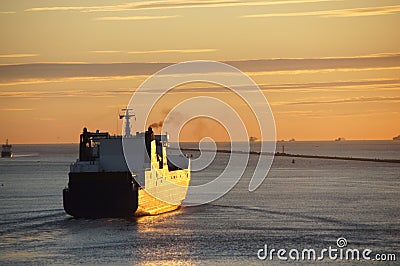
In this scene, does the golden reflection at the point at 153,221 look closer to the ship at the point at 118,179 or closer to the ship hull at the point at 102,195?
the ship at the point at 118,179

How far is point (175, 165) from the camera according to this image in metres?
91.2

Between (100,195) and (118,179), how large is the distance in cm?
166

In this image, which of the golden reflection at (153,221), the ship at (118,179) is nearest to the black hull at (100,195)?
the ship at (118,179)

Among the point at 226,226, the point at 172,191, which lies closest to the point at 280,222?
the point at 226,226

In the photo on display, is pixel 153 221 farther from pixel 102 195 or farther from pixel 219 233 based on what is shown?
pixel 219 233

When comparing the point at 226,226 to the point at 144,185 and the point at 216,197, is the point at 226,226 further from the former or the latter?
the point at 216,197

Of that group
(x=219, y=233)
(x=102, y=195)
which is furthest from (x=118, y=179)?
(x=219, y=233)

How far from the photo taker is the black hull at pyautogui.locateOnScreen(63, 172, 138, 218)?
6644cm

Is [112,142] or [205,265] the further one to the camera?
[112,142]

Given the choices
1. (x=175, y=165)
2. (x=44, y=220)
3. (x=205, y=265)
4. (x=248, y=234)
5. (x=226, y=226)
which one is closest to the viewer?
(x=205, y=265)

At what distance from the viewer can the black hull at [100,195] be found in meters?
66.4

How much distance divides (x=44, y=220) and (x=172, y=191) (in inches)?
596

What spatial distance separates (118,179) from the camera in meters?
66.8

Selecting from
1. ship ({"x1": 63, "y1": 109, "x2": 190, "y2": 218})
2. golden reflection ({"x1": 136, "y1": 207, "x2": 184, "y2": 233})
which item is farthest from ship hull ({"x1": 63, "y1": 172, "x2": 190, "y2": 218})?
golden reflection ({"x1": 136, "y1": 207, "x2": 184, "y2": 233})
